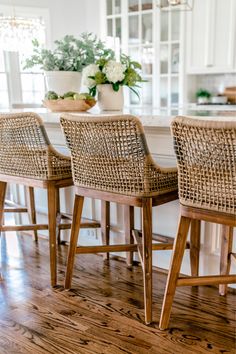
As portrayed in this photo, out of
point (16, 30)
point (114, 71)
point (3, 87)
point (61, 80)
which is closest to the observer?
point (114, 71)

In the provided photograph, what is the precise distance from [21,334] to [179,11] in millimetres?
4474

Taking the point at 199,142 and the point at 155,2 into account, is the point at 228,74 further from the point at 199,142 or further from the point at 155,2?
the point at 199,142

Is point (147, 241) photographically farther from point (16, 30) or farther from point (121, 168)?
point (16, 30)

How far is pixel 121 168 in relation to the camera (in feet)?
5.68

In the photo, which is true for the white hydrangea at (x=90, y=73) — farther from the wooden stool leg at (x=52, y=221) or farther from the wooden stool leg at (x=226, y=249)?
the wooden stool leg at (x=226, y=249)

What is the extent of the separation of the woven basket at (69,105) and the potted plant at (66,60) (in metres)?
0.22

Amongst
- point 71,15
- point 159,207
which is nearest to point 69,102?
point 159,207

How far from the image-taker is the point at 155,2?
4.98m

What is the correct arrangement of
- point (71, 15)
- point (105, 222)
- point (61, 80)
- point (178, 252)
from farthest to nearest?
point (71, 15) < point (61, 80) < point (105, 222) < point (178, 252)

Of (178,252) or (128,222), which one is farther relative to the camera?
(128,222)

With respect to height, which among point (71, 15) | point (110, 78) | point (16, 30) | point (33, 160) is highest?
point (71, 15)

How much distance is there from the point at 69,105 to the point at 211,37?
10.2 feet

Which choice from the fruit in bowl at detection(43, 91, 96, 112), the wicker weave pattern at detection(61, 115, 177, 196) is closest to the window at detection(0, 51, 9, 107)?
the fruit in bowl at detection(43, 91, 96, 112)

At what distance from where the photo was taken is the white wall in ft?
19.2
